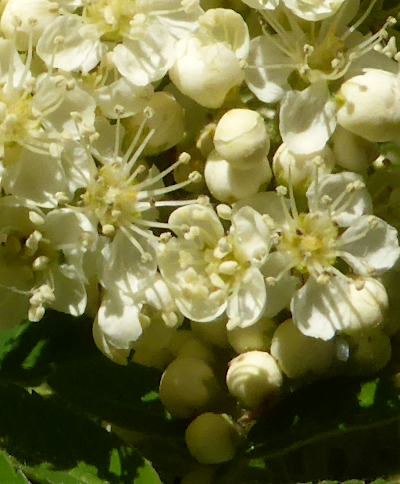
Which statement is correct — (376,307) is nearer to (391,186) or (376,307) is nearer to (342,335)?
(342,335)

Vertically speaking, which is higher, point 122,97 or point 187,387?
point 122,97

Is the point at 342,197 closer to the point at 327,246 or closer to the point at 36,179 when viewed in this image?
the point at 327,246

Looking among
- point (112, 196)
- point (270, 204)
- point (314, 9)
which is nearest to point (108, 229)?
point (112, 196)

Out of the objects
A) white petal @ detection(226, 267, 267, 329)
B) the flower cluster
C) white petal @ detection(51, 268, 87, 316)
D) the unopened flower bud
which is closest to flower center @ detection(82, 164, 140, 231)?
the flower cluster

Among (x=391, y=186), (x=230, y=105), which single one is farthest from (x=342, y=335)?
(x=230, y=105)

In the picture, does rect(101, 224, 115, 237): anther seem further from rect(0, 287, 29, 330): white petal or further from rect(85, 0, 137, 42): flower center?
rect(85, 0, 137, 42): flower center

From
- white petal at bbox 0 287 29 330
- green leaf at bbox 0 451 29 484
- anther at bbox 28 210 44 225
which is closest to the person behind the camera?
green leaf at bbox 0 451 29 484
